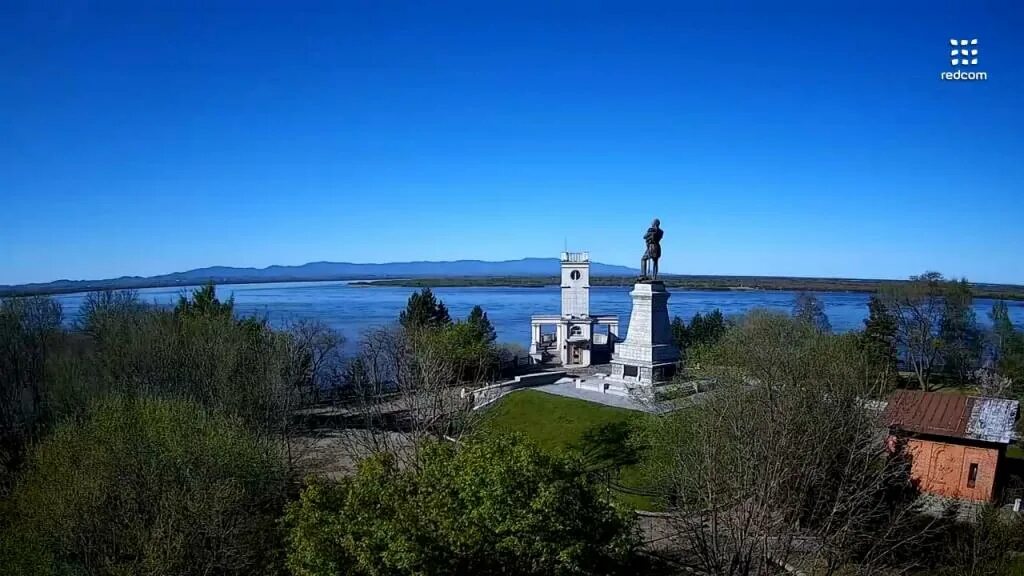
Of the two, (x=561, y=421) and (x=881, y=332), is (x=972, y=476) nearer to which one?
(x=561, y=421)

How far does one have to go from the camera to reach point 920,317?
40.8m

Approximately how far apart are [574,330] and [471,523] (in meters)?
36.9

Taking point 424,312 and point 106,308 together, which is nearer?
→ point 106,308

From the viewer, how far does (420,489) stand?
10766mm

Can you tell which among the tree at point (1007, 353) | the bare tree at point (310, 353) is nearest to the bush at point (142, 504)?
the bare tree at point (310, 353)

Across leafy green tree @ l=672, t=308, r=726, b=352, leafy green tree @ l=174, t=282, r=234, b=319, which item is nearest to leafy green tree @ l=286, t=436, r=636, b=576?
leafy green tree @ l=174, t=282, r=234, b=319

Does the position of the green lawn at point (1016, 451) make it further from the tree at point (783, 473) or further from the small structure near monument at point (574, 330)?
the small structure near monument at point (574, 330)

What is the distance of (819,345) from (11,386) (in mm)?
35049

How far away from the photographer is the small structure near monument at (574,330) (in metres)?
45.5

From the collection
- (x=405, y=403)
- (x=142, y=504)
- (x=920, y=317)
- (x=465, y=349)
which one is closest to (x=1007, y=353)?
(x=920, y=317)

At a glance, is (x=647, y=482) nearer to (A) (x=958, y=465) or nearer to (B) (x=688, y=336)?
(A) (x=958, y=465)

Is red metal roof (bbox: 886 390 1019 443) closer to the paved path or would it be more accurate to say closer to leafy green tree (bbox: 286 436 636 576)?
the paved path

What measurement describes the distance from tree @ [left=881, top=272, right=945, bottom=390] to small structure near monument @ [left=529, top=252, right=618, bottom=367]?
2036 cm

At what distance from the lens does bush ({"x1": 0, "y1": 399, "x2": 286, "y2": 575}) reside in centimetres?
1194
